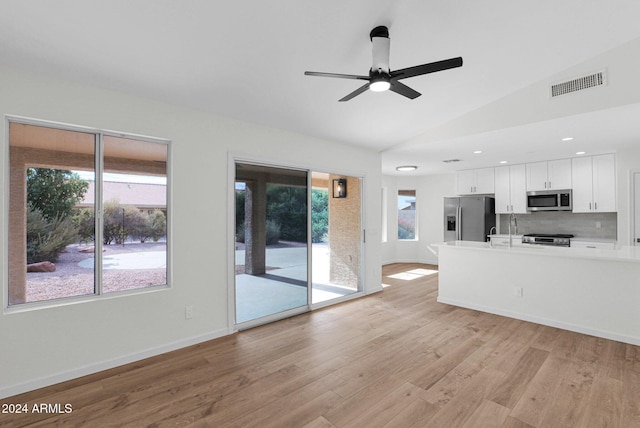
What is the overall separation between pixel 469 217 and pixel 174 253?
5936 millimetres

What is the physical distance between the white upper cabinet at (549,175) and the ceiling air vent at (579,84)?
2.79 metres

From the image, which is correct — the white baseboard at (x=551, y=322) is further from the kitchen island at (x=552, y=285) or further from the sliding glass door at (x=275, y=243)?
the sliding glass door at (x=275, y=243)

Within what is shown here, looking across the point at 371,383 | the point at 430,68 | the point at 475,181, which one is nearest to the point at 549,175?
the point at 475,181

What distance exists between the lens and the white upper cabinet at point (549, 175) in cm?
Answer: 559

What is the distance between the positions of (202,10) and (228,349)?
2.91 m

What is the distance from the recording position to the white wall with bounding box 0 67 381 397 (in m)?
2.36

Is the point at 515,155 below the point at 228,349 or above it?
above

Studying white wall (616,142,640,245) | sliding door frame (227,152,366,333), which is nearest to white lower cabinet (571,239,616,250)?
white wall (616,142,640,245)

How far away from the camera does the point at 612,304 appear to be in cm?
335

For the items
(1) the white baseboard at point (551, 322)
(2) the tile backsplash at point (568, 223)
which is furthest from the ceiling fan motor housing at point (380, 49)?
(2) the tile backsplash at point (568, 223)

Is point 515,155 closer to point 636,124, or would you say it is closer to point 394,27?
point 636,124

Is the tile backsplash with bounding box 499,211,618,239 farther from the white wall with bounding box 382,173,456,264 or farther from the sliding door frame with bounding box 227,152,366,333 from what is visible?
the sliding door frame with bounding box 227,152,366,333

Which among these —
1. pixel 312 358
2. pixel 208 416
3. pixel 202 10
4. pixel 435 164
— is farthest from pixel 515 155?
pixel 208 416

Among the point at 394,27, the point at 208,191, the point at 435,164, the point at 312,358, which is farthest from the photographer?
the point at 435,164
